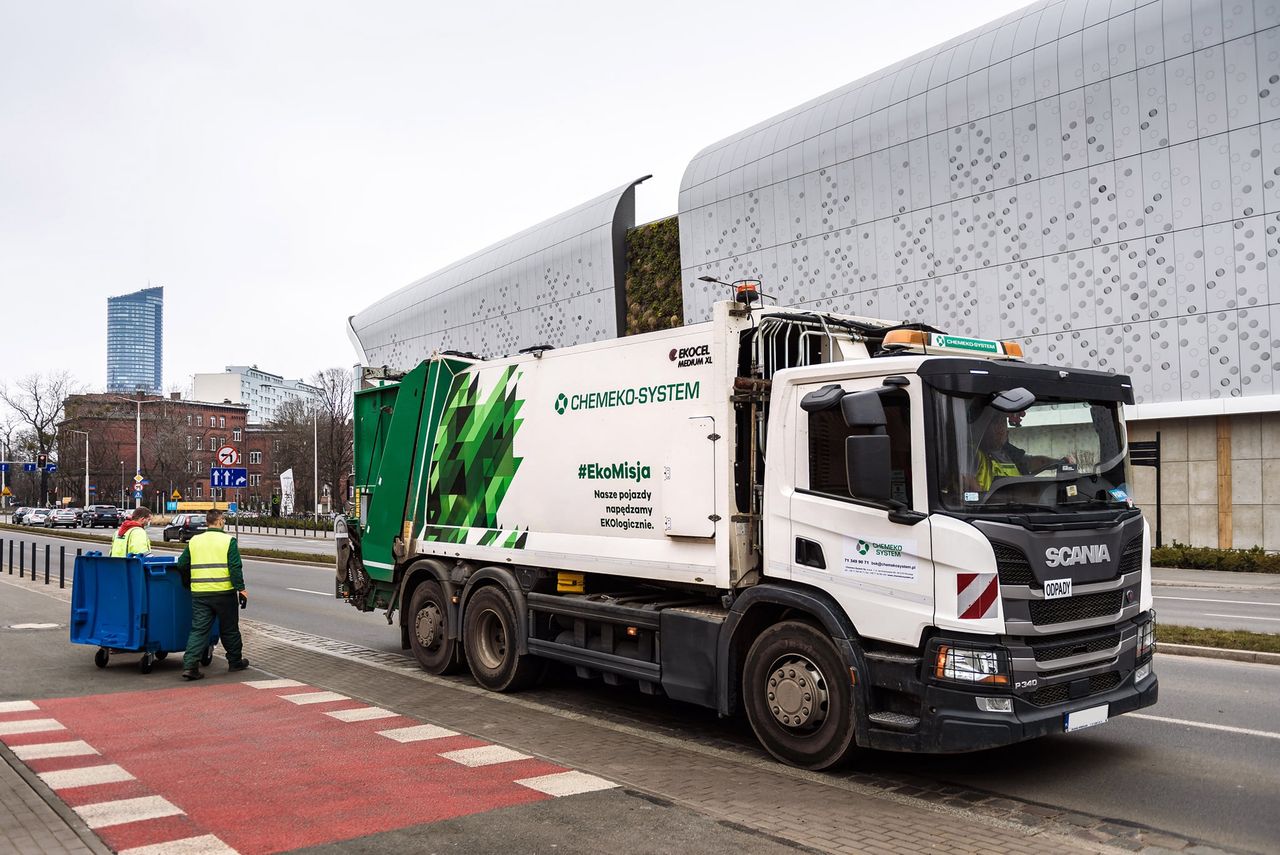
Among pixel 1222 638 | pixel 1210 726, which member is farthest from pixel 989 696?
pixel 1222 638

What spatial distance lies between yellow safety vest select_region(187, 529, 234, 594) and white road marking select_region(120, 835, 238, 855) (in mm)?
5483

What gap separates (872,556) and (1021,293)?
81.2ft

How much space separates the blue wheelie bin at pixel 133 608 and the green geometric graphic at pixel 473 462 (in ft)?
9.26

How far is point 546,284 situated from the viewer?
154 ft

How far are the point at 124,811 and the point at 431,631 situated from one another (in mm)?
4765

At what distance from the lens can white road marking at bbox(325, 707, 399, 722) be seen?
326 inches

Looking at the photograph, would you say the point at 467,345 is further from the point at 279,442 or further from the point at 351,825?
the point at 351,825

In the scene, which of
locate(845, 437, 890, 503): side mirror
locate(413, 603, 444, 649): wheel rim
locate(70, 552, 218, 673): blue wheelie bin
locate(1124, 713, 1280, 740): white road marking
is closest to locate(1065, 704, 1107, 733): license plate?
locate(1124, 713, 1280, 740): white road marking

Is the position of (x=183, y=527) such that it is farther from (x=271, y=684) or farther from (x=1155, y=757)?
(x=1155, y=757)

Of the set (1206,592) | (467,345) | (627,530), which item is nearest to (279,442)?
(467,345)

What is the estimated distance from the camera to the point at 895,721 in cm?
604

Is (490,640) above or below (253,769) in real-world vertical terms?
above

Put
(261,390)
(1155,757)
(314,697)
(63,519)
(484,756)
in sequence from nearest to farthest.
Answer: (1155,757), (484,756), (314,697), (63,519), (261,390)

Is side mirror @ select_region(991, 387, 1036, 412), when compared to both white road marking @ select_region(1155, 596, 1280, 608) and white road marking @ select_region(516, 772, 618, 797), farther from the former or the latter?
white road marking @ select_region(1155, 596, 1280, 608)
